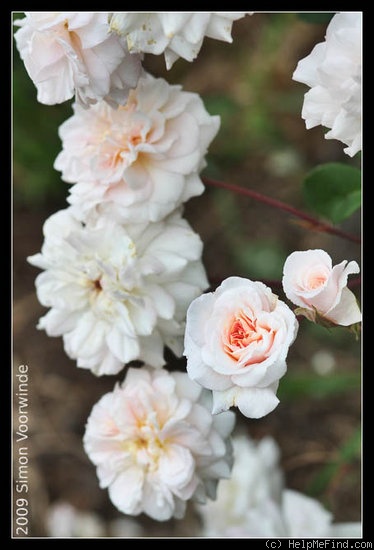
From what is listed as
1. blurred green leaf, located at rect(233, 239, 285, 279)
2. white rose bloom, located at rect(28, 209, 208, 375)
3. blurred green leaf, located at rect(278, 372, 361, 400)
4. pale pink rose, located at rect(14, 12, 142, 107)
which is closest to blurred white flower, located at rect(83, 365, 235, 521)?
white rose bloom, located at rect(28, 209, 208, 375)

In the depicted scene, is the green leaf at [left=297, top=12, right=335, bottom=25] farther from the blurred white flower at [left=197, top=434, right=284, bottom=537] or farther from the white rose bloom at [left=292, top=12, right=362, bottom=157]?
the blurred white flower at [left=197, top=434, right=284, bottom=537]

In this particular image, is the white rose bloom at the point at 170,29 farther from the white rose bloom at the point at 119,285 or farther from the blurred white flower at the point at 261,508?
the blurred white flower at the point at 261,508

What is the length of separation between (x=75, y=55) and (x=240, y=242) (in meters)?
0.94

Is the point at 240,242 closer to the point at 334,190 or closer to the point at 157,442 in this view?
the point at 334,190

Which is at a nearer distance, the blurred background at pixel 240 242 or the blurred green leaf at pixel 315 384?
the blurred green leaf at pixel 315 384

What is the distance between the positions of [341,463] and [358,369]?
0.38 meters

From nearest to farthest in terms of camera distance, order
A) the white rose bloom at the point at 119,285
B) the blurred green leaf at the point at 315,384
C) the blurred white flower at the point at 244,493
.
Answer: the white rose bloom at the point at 119,285, the blurred white flower at the point at 244,493, the blurred green leaf at the point at 315,384

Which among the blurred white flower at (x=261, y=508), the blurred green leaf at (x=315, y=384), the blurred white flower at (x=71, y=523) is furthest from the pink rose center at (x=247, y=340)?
the blurred white flower at (x=71, y=523)

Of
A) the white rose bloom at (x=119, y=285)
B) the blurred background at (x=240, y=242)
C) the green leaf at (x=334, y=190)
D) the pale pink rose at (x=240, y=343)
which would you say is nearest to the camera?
the pale pink rose at (x=240, y=343)

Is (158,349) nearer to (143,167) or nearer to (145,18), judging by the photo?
(143,167)

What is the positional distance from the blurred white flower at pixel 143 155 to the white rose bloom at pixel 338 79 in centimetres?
15

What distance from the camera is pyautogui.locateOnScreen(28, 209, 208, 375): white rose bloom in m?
0.74

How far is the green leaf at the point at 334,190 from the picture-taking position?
87cm
